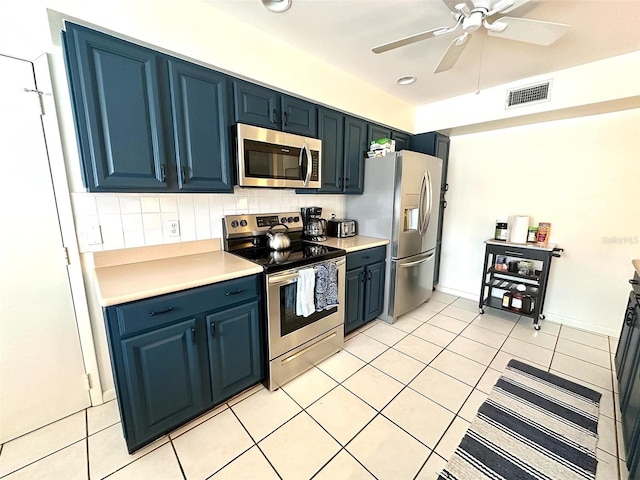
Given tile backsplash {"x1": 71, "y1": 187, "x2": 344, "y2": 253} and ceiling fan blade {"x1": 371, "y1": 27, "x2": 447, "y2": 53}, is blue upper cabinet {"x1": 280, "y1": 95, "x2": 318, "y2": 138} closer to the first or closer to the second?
tile backsplash {"x1": 71, "y1": 187, "x2": 344, "y2": 253}

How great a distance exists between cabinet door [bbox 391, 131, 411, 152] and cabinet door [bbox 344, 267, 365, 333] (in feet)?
5.79

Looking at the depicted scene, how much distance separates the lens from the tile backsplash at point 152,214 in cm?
163

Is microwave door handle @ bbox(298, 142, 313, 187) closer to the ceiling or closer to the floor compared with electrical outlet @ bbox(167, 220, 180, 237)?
closer to the ceiling

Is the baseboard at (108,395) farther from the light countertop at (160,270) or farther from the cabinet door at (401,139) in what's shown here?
the cabinet door at (401,139)

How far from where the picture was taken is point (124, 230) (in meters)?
1.74

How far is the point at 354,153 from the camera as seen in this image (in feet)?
9.14

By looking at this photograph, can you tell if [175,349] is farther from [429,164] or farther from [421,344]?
[429,164]

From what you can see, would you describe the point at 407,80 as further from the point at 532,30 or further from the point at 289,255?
the point at 289,255

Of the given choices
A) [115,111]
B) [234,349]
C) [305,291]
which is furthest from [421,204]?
[115,111]

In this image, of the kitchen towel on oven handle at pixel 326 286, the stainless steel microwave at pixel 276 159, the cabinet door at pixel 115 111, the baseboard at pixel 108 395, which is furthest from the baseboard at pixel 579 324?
the baseboard at pixel 108 395

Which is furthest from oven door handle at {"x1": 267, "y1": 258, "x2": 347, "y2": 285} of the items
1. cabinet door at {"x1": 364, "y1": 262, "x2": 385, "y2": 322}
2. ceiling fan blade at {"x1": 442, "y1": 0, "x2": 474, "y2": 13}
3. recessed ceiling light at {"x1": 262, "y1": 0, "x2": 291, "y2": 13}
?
ceiling fan blade at {"x1": 442, "y1": 0, "x2": 474, "y2": 13}

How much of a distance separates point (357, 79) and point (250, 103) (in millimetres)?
1258

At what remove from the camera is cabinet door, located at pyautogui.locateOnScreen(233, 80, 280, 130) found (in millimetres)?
1852

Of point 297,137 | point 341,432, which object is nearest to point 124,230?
point 297,137
